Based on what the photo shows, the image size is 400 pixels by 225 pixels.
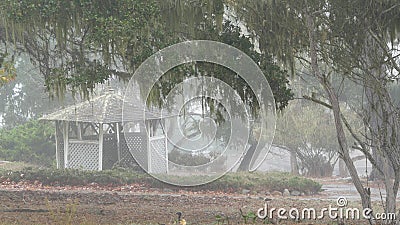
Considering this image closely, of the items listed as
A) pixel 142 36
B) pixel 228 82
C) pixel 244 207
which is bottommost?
pixel 244 207

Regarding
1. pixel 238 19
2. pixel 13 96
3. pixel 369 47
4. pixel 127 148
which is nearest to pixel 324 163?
pixel 127 148

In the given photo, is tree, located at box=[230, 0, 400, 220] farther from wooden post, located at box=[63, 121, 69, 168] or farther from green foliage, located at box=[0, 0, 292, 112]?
wooden post, located at box=[63, 121, 69, 168]

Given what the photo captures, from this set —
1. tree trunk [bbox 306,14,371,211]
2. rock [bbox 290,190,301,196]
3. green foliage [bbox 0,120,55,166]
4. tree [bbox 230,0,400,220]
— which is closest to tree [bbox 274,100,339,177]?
rock [bbox 290,190,301,196]

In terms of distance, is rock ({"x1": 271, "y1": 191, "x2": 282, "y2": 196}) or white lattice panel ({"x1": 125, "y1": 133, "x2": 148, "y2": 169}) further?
white lattice panel ({"x1": 125, "y1": 133, "x2": 148, "y2": 169})

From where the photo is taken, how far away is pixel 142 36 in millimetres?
7711

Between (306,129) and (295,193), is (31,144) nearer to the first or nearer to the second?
(306,129)

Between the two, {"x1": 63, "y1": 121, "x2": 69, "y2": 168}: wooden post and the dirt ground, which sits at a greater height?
{"x1": 63, "y1": 121, "x2": 69, "y2": 168}: wooden post

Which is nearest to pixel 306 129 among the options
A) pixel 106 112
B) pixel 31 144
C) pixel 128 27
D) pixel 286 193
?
pixel 286 193

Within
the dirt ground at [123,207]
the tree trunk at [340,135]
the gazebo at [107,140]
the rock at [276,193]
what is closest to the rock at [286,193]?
the rock at [276,193]

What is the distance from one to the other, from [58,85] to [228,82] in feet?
8.42

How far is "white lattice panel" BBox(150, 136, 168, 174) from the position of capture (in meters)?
17.8

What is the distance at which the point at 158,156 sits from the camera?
60.0ft

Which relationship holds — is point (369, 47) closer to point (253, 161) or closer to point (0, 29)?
point (0, 29)

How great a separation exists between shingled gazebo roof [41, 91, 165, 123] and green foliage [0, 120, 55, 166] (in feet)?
12.8
